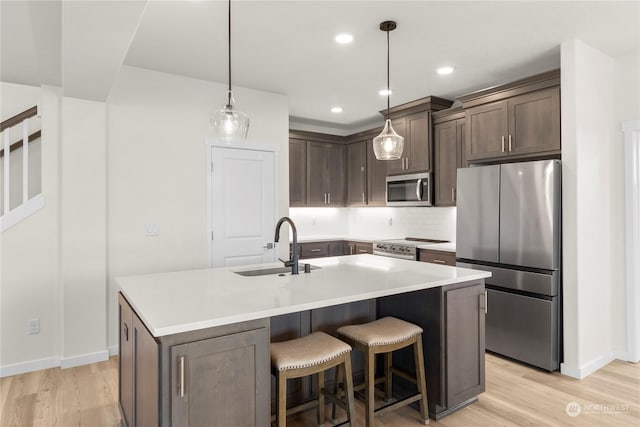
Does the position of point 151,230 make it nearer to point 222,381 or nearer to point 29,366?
point 29,366

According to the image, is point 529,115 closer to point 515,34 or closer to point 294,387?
point 515,34

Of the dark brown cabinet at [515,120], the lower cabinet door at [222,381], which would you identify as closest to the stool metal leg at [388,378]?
the lower cabinet door at [222,381]

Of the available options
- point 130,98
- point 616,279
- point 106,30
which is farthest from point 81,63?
point 616,279

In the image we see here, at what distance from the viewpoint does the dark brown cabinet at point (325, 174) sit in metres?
5.71

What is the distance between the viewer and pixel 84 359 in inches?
134

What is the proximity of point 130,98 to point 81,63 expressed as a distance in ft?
3.84

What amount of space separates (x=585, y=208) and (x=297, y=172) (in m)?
3.49

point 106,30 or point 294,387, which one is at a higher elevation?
point 106,30

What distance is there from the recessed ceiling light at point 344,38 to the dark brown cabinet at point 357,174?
275 cm

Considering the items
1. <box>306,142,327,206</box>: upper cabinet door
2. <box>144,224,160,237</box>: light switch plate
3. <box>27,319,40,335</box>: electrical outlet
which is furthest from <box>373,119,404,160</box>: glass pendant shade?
<box>27,319,40,335</box>: electrical outlet

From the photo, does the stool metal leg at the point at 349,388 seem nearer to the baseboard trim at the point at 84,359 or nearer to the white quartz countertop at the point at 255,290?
the white quartz countertop at the point at 255,290

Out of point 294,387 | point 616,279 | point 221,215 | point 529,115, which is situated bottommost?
point 294,387

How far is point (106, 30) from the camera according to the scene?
6.54 feet

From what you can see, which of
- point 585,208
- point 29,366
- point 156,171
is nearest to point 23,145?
point 156,171
